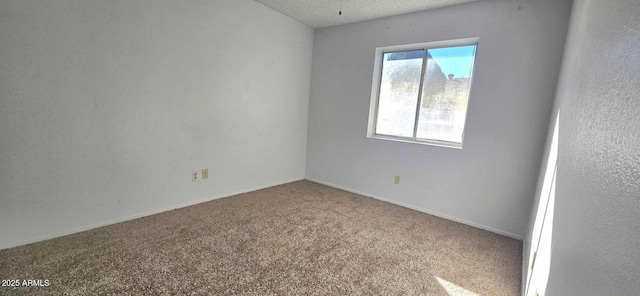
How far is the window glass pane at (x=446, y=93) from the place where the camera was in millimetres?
2895

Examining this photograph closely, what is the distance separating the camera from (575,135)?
1008mm

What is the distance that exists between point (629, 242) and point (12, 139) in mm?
3085

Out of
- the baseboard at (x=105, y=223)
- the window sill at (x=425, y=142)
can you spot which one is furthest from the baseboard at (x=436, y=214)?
the baseboard at (x=105, y=223)

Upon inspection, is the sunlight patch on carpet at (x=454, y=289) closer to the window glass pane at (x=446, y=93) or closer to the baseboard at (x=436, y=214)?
the baseboard at (x=436, y=214)

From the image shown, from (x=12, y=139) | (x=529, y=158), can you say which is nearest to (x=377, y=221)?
(x=529, y=158)

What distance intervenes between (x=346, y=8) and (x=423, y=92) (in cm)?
142

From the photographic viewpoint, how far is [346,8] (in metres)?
3.10

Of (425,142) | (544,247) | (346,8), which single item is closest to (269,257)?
(544,247)

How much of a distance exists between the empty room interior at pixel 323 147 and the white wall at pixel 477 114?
0.02 meters

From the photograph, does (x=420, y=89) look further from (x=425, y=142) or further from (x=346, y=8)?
(x=346, y=8)

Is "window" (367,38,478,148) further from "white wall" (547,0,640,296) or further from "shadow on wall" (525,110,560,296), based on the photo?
"white wall" (547,0,640,296)

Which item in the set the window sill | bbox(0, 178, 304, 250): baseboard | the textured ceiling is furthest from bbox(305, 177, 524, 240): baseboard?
the textured ceiling

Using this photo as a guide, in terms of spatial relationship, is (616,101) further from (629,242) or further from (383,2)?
(383,2)

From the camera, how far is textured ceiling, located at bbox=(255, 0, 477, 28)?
2865 mm
